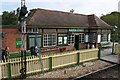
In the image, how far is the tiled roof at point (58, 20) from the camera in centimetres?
1992

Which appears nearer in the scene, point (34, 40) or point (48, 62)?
point (48, 62)

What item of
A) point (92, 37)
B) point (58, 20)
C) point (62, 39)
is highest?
point (58, 20)

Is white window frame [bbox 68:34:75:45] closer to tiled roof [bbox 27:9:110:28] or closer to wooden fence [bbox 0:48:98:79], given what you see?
tiled roof [bbox 27:9:110:28]

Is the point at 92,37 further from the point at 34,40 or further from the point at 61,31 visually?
the point at 34,40

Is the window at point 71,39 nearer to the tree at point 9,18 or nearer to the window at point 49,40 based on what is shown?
the window at point 49,40

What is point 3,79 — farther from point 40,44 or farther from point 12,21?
point 12,21

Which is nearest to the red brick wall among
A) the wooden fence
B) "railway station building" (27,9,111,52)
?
"railway station building" (27,9,111,52)

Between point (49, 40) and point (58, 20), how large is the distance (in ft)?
10.5

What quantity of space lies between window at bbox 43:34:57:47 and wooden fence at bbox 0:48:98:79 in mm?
6187

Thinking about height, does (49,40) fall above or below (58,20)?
below

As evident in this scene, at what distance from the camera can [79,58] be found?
1434cm

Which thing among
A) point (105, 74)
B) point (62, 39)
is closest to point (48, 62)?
point (105, 74)

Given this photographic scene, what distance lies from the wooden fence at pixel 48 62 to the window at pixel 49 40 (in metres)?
6.19

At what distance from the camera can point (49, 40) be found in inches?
810
